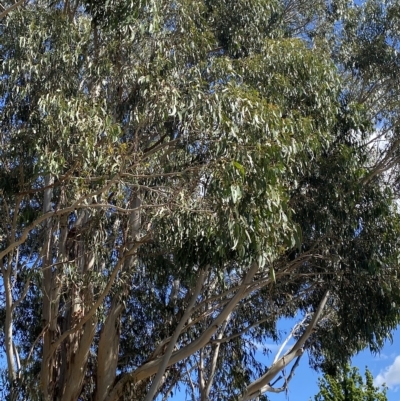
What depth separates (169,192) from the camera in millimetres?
8633

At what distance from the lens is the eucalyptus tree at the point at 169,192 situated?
26.7 ft

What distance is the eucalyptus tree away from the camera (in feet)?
26.7

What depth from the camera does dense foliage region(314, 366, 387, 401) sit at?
11.7 metres

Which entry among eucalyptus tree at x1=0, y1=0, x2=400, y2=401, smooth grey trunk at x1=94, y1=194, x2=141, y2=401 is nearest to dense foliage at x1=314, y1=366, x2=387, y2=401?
eucalyptus tree at x1=0, y1=0, x2=400, y2=401

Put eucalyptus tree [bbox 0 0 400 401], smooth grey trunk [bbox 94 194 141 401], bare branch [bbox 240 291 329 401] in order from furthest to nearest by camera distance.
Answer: bare branch [bbox 240 291 329 401] < smooth grey trunk [bbox 94 194 141 401] < eucalyptus tree [bbox 0 0 400 401]

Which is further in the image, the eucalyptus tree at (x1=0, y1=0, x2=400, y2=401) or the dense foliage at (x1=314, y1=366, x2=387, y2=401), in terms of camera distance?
the dense foliage at (x1=314, y1=366, x2=387, y2=401)

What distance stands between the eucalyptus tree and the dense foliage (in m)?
0.47

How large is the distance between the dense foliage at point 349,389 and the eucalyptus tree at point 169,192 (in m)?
0.47

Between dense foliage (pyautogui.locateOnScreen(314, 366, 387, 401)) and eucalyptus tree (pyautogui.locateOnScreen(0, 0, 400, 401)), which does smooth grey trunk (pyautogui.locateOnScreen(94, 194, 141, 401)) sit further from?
dense foliage (pyautogui.locateOnScreen(314, 366, 387, 401))

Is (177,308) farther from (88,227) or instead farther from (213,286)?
(88,227)

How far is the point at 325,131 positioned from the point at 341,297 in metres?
2.38

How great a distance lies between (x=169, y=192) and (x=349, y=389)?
5102 mm

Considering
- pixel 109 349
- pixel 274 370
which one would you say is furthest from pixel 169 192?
pixel 274 370

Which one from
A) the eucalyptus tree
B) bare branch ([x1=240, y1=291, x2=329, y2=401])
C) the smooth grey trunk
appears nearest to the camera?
the eucalyptus tree
